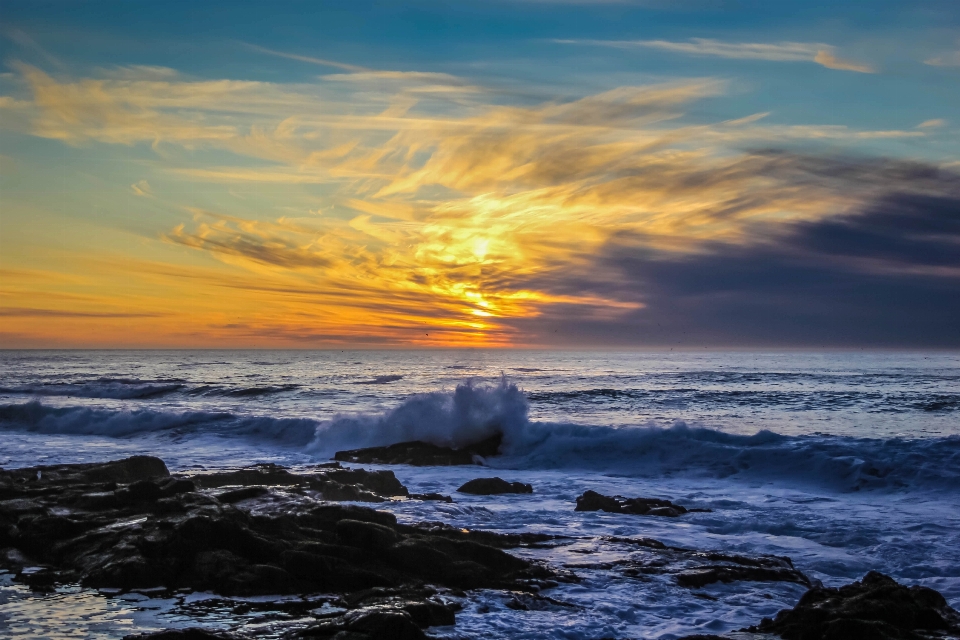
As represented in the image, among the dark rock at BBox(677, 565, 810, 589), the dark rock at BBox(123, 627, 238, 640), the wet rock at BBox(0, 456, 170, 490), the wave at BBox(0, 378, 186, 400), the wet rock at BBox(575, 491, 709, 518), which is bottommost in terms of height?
the wave at BBox(0, 378, 186, 400)

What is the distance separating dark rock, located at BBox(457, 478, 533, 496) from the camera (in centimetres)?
1472

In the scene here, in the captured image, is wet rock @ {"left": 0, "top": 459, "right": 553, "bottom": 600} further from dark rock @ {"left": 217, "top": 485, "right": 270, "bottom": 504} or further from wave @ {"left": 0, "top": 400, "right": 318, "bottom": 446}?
wave @ {"left": 0, "top": 400, "right": 318, "bottom": 446}

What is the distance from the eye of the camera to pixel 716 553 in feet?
31.3

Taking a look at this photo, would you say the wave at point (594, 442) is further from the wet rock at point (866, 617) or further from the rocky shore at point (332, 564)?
the wet rock at point (866, 617)

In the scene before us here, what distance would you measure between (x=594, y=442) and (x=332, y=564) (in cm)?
1493

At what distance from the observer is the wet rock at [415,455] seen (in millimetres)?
19984

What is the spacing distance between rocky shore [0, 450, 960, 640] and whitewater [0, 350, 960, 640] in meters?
0.37

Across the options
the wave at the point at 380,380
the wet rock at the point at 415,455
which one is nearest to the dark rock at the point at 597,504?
the wet rock at the point at 415,455

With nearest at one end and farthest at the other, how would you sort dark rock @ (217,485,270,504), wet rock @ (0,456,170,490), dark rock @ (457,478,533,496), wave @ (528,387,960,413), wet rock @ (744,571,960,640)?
wet rock @ (744,571,960,640), dark rock @ (217,485,270,504), wet rock @ (0,456,170,490), dark rock @ (457,478,533,496), wave @ (528,387,960,413)

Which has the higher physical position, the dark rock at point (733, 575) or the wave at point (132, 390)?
the dark rock at point (733, 575)

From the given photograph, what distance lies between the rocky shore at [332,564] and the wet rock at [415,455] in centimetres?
917

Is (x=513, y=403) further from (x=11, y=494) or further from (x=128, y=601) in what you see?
(x=128, y=601)

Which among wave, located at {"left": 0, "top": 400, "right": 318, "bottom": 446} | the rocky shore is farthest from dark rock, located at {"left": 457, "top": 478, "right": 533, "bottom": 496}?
wave, located at {"left": 0, "top": 400, "right": 318, "bottom": 446}

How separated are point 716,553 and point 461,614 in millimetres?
4266
